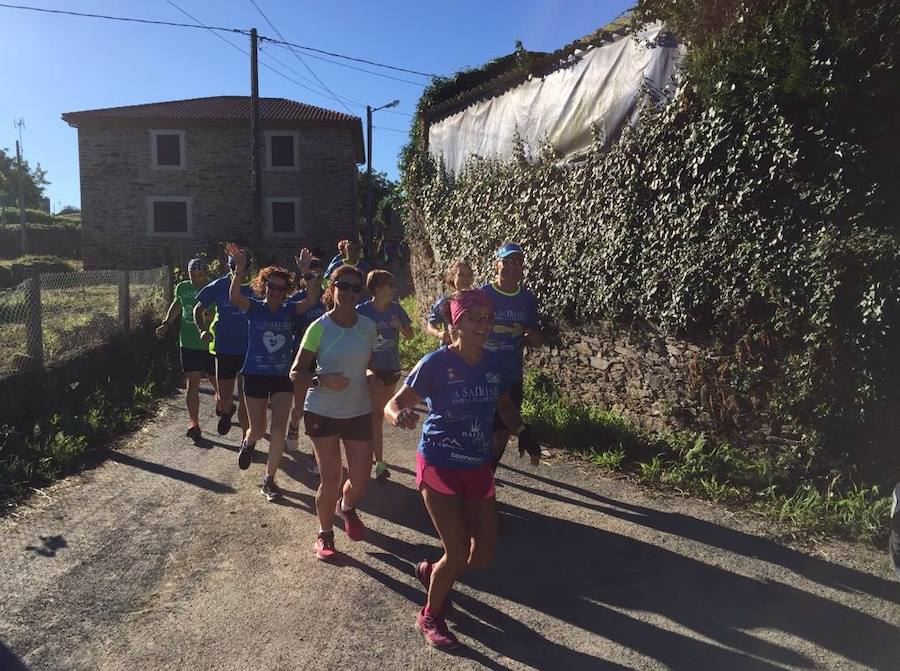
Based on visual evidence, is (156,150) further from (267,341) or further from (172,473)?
(267,341)

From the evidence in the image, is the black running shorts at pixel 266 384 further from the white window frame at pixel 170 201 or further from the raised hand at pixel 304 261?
the white window frame at pixel 170 201

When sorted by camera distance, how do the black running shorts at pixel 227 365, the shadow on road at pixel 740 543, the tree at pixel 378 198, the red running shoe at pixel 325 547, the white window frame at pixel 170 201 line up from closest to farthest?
1. the shadow on road at pixel 740 543
2. the red running shoe at pixel 325 547
3. the black running shorts at pixel 227 365
4. the white window frame at pixel 170 201
5. the tree at pixel 378 198

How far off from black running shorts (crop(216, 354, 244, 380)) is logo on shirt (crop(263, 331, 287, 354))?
1323 millimetres

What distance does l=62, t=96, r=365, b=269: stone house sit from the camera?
30469mm

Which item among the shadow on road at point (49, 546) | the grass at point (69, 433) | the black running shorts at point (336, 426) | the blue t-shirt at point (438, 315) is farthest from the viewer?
the grass at point (69, 433)

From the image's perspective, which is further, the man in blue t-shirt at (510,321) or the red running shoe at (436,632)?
the man in blue t-shirt at (510,321)

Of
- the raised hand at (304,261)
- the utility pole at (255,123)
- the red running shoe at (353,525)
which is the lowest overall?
the red running shoe at (353,525)

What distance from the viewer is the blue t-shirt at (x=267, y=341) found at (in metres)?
5.14

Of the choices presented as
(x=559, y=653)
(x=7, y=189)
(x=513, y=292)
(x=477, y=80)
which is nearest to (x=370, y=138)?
(x=477, y=80)

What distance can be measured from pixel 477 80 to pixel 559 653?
12.1m

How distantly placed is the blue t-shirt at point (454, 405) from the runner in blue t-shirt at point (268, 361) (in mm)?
2095

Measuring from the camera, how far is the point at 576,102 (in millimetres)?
7879

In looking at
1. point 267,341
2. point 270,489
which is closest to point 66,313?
point 267,341

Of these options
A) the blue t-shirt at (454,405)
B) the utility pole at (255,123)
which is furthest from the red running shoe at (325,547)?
the utility pole at (255,123)
